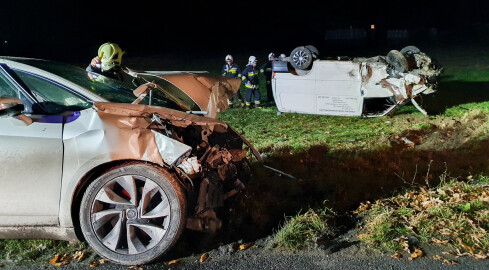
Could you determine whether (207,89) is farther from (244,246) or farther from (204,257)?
(204,257)

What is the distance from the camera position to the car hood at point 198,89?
17.1 ft

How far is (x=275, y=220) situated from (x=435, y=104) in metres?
9.58

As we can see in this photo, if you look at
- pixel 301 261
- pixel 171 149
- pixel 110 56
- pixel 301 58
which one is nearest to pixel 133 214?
pixel 171 149

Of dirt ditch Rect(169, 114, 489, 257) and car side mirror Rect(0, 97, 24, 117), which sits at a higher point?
car side mirror Rect(0, 97, 24, 117)

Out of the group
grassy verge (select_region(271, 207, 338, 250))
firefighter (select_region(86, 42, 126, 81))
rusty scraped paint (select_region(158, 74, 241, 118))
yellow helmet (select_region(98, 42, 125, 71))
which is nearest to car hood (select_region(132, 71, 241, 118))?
rusty scraped paint (select_region(158, 74, 241, 118))

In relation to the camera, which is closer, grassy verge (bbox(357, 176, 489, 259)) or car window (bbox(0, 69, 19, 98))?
grassy verge (bbox(357, 176, 489, 259))

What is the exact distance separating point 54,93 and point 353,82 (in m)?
7.73

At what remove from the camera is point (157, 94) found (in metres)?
5.09

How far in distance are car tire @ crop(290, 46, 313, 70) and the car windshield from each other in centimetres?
664

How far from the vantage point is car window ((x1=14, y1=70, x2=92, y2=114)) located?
4.43 metres

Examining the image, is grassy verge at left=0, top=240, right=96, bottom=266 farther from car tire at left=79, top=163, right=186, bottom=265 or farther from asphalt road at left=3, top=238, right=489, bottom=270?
car tire at left=79, top=163, right=186, bottom=265

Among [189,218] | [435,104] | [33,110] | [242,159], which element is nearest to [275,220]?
[242,159]

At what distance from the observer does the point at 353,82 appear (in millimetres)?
11062

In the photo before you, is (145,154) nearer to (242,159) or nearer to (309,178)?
(242,159)
